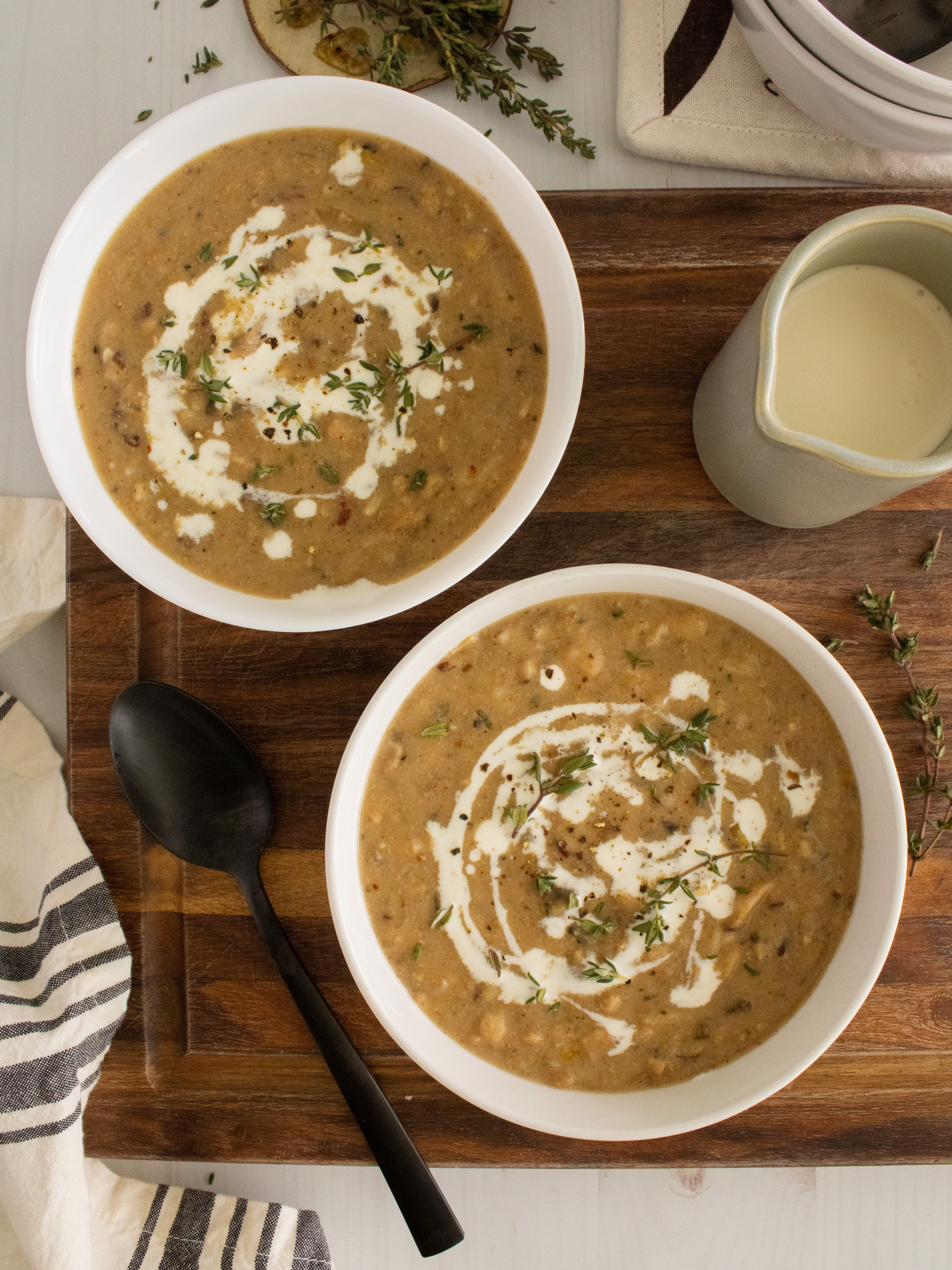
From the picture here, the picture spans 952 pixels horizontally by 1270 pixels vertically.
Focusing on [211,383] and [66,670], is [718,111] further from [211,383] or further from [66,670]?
[66,670]

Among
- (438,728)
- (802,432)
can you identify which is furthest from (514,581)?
(802,432)

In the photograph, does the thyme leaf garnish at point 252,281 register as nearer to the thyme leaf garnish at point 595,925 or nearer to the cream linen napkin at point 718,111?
the cream linen napkin at point 718,111

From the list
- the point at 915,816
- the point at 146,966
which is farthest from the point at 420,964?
the point at 915,816

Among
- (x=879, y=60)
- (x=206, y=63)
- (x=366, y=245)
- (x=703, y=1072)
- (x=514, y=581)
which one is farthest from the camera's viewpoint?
(x=206, y=63)

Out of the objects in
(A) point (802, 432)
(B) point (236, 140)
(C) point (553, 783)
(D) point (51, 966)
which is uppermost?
(B) point (236, 140)

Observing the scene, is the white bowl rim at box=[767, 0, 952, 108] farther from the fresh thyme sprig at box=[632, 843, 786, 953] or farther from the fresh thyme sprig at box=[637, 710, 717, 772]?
the fresh thyme sprig at box=[632, 843, 786, 953]

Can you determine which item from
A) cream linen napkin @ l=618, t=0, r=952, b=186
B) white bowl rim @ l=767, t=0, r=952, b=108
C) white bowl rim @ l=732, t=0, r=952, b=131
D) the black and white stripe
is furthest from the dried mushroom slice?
the black and white stripe
